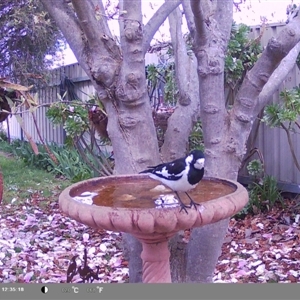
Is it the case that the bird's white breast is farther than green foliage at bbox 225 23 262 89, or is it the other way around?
green foliage at bbox 225 23 262 89

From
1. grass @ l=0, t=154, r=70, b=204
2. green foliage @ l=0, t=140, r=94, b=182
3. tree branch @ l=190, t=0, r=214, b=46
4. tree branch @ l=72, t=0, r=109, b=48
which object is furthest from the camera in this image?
green foliage @ l=0, t=140, r=94, b=182

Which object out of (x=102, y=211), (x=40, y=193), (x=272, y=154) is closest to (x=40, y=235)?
(x=40, y=193)

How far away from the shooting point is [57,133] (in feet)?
20.3

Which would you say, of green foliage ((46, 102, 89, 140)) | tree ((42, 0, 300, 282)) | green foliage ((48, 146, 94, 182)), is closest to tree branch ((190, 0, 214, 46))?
tree ((42, 0, 300, 282))

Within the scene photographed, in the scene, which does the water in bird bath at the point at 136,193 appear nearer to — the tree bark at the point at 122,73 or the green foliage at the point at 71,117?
the tree bark at the point at 122,73

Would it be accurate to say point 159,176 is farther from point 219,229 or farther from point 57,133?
point 57,133

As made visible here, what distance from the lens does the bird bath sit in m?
1.18

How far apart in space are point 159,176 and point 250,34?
99.5 inches

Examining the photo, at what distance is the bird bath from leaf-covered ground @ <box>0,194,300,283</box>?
2.26 ft

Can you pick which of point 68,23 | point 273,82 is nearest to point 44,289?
point 68,23

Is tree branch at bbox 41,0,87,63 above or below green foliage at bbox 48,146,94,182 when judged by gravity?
above

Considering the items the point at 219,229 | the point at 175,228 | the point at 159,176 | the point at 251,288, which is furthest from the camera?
the point at 219,229

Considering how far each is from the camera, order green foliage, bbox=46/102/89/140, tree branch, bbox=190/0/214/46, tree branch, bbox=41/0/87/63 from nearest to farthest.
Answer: tree branch, bbox=190/0/214/46
tree branch, bbox=41/0/87/63
green foliage, bbox=46/102/89/140

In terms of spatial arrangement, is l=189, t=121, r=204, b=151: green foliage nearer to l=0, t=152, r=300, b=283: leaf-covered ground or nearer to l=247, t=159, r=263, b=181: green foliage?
l=247, t=159, r=263, b=181: green foliage
